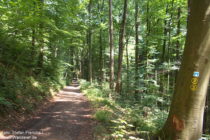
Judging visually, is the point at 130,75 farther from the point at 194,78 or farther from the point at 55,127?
the point at 194,78

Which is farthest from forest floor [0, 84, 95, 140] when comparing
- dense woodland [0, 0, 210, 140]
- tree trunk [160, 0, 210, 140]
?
tree trunk [160, 0, 210, 140]

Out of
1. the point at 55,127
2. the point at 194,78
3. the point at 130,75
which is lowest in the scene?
the point at 55,127

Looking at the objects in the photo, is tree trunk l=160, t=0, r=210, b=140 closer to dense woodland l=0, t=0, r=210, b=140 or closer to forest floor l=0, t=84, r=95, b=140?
dense woodland l=0, t=0, r=210, b=140

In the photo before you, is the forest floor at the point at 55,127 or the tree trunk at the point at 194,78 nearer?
the tree trunk at the point at 194,78

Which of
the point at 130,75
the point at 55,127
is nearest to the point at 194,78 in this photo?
the point at 55,127

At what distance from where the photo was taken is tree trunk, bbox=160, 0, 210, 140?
2756 millimetres

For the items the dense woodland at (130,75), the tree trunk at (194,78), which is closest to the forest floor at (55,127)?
the dense woodland at (130,75)

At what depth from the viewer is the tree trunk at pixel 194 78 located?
2.76 metres

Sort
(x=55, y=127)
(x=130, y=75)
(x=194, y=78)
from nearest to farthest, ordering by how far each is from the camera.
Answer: (x=194, y=78), (x=55, y=127), (x=130, y=75)

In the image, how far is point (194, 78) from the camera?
2824mm

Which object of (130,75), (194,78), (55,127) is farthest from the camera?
(130,75)

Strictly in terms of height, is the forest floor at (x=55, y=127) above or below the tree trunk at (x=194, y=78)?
below

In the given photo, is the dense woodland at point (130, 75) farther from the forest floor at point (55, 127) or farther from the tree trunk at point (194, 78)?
the forest floor at point (55, 127)

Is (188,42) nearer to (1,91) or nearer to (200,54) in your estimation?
(200,54)
